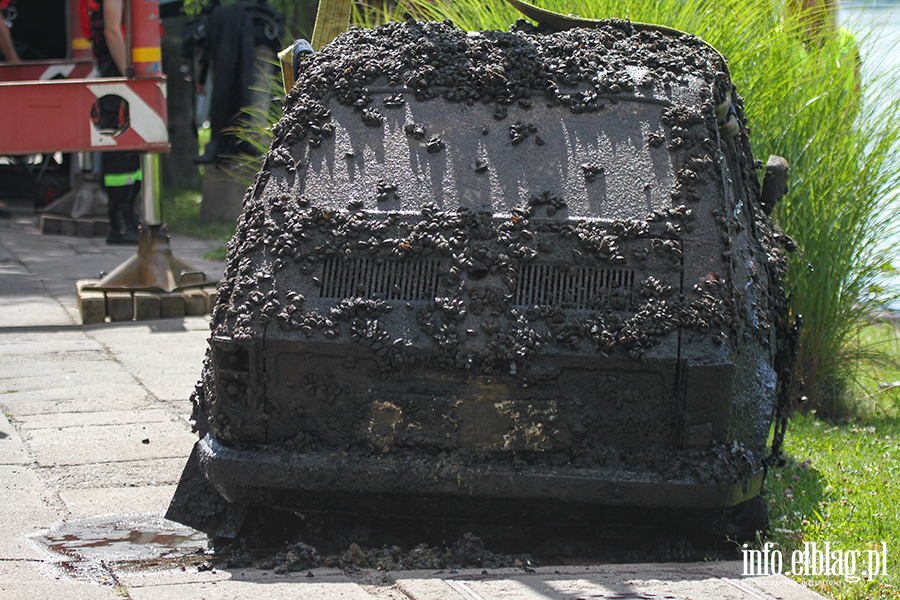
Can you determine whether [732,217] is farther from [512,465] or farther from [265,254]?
[265,254]

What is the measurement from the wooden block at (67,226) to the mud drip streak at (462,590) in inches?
377

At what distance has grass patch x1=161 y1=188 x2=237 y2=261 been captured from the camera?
11.6 m

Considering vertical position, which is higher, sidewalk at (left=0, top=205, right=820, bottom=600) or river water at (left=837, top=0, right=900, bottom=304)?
river water at (left=837, top=0, right=900, bottom=304)

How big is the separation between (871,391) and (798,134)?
1912 millimetres

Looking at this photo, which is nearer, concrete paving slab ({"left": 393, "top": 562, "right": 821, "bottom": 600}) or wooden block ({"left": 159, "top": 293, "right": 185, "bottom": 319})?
concrete paving slab ({"left": 393, "top": 562, "right": 821, "bottom": 600})

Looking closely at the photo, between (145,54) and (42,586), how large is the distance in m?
5.52

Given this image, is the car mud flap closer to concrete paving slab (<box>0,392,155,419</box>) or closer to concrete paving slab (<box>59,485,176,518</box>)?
concrete paving slab (<box>59,485,176,518</box>)

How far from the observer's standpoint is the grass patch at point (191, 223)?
11636 mm

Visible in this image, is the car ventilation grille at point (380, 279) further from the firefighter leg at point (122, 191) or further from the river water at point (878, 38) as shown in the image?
the firefighter leg at point (122, 191)

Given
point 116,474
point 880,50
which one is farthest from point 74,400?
point 880,50

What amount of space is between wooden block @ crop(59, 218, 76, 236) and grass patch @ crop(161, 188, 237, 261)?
1070 mm

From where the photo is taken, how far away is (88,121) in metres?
7.56

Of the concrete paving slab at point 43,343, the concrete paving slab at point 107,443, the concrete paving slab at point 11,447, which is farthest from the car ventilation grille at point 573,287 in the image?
the concrete paving slab at point 43,343

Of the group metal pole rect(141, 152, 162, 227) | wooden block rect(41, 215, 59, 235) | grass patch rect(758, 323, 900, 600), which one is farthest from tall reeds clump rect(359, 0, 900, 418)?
wooden block rect(41, 215, 59, 235)
